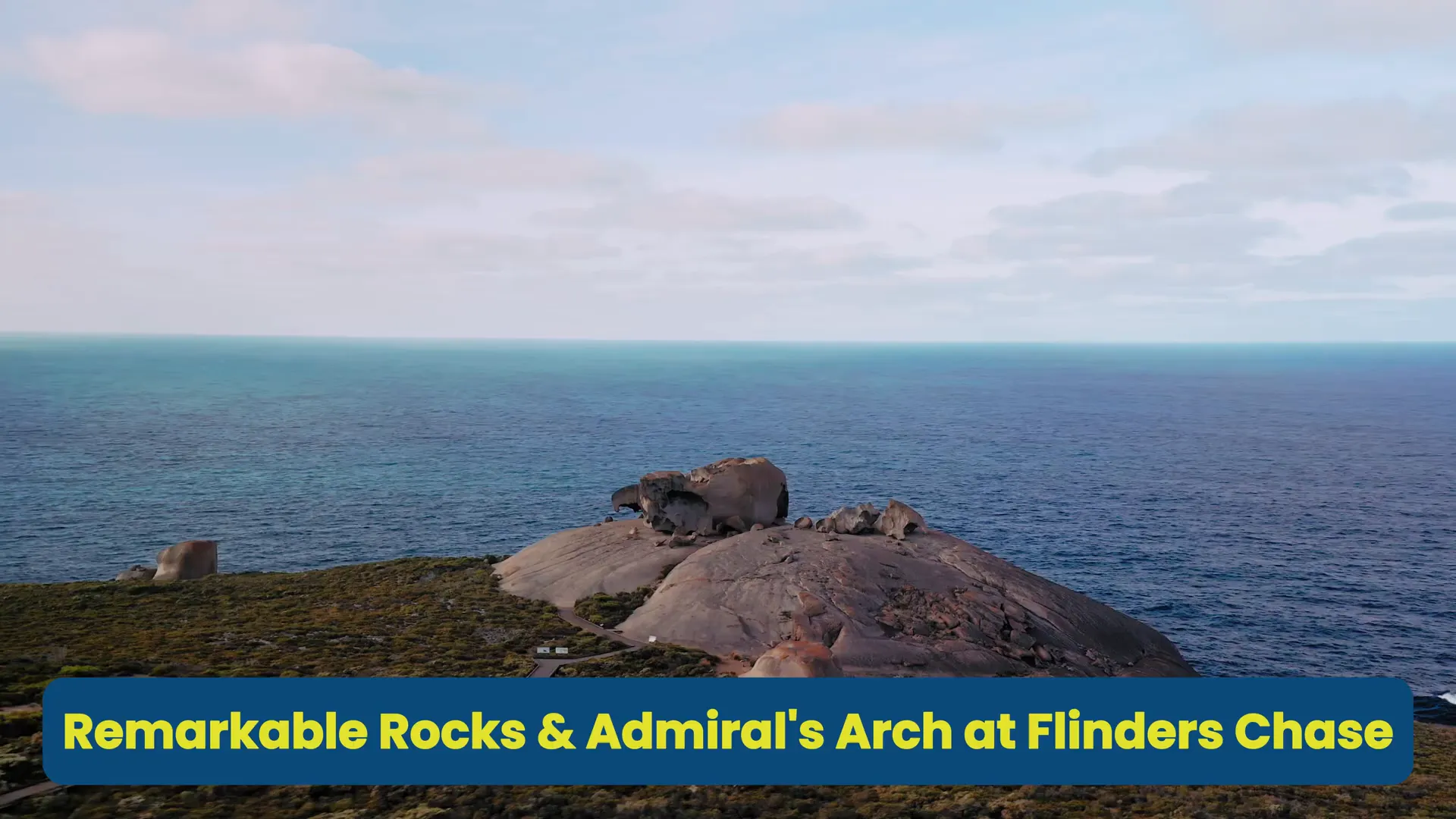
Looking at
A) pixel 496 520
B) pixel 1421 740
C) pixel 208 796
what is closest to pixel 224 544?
pixel 496 520

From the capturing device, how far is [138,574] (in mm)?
74625

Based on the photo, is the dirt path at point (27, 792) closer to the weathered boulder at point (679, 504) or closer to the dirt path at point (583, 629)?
the dirt path at point (583, 629)

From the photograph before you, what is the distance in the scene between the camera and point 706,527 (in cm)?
7100

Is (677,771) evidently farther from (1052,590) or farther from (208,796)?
(1052,590)

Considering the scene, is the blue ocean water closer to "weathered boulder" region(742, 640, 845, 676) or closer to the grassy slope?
the grassy slope

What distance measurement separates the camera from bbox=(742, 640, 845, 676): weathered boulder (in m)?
43.6

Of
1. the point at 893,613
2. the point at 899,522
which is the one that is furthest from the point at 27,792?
the point at 899,522

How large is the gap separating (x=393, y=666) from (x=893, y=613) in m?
29.6

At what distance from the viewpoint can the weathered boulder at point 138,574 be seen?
73750mm

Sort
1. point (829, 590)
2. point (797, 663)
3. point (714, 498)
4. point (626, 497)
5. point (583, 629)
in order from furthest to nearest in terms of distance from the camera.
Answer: point (626, 497) → point (714, 498) → point (583, 629) → point (829, 590) → point (797, 663)

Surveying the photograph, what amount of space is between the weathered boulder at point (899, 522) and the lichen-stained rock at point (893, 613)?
1618 millimetres

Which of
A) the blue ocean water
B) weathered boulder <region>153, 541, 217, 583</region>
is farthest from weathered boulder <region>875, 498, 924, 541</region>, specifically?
weathered boulder <region>153, 541, 217, 583</region>

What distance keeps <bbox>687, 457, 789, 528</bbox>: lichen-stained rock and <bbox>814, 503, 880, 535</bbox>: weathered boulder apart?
4.70 m

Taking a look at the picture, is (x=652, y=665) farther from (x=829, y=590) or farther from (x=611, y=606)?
(x=829, y=590)
